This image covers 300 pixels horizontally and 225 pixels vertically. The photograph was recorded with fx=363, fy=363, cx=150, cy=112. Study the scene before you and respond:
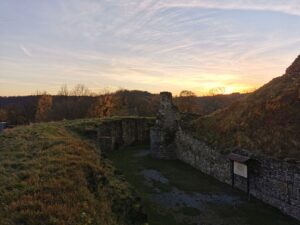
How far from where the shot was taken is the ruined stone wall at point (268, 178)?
14.4 metres

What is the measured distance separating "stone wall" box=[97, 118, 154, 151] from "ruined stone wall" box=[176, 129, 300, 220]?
13720 millimetres

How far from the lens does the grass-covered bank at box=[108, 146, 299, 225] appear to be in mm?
14406

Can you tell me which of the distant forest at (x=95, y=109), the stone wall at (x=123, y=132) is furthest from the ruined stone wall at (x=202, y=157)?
the distant forest at (x=95, y=109)

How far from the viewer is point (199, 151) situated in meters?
23.5

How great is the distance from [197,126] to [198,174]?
4.89 meters

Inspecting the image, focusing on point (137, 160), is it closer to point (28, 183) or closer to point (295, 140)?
point (295, 140)

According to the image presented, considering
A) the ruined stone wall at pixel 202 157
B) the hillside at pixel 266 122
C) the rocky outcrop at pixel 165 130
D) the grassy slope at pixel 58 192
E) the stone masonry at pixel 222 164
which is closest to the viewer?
the grassy slope at pixel 58 192

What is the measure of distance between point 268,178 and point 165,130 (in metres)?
14.0

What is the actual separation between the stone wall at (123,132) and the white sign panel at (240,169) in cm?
1693

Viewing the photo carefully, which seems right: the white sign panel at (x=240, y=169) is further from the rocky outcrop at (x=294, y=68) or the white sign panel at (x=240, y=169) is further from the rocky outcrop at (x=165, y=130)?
the rocky outcrop at (x=165, y=130)

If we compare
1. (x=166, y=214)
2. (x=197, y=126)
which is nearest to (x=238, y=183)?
(x=166, y=214)

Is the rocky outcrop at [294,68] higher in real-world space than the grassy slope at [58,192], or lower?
higher

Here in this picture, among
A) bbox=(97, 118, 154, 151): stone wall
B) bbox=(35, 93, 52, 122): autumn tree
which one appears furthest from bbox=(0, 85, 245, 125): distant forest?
bbox=(97, 118, 154, 151): stone wall

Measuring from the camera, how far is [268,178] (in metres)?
15.9
